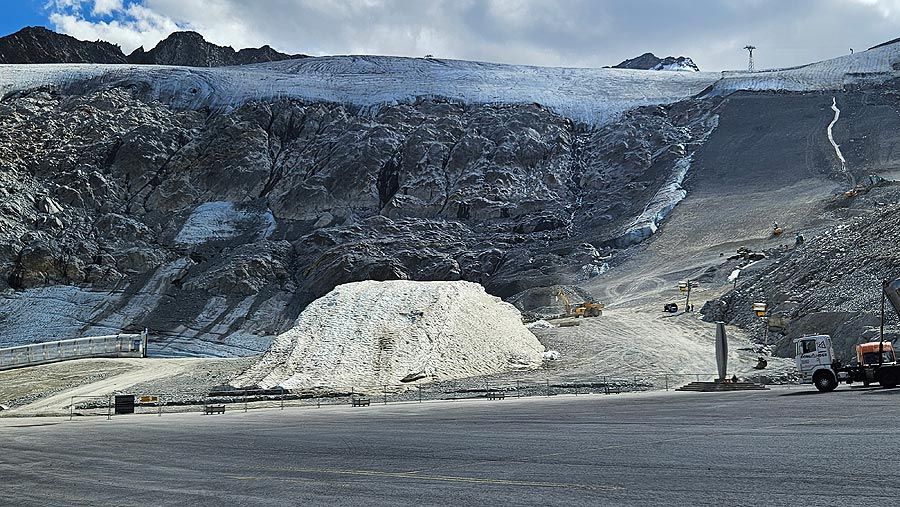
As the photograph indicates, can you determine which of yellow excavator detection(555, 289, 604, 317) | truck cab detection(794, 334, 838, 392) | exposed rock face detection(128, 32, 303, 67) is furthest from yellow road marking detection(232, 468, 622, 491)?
exposed rock face detection(128, 32, 303, 67)

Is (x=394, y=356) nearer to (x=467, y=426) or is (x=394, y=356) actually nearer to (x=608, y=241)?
(x=467, y=426)

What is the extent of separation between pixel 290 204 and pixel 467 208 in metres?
13.7

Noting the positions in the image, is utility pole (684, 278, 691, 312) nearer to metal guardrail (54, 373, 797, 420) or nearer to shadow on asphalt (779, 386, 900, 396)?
metal guardrail (54, 373, 797, 420)

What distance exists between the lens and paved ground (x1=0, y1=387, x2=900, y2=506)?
7434mm

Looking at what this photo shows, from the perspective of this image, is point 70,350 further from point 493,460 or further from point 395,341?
point 493,460

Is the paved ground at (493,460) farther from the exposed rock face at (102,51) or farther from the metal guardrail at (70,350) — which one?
the exposed rock face at (102,51)

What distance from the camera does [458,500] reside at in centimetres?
732

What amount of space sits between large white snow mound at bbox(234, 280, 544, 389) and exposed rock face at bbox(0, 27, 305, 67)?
116 metres

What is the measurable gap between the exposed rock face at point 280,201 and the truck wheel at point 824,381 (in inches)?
1334

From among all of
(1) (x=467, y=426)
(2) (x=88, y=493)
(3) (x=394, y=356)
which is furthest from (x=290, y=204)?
(2) (x=88, y=493)

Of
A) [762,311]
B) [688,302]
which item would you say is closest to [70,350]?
[688,302]

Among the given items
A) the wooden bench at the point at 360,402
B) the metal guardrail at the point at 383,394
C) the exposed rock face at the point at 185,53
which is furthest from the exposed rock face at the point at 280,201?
the exposed rock face at the point at 185,53

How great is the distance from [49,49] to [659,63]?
374ft

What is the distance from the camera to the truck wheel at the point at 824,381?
2150 cm
